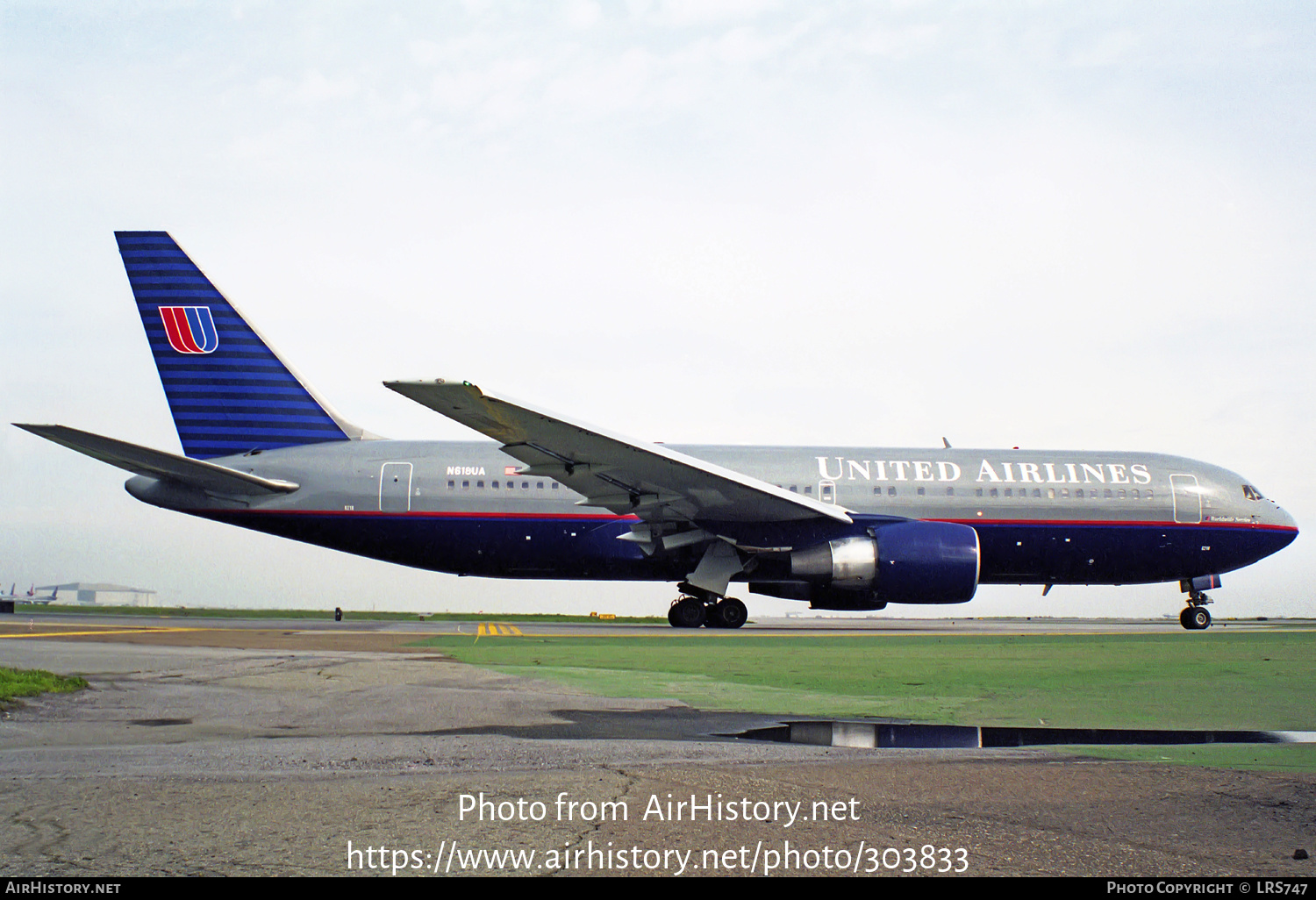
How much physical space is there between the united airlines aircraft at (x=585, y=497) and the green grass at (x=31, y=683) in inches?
346

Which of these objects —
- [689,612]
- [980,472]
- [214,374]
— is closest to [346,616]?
[214,374]

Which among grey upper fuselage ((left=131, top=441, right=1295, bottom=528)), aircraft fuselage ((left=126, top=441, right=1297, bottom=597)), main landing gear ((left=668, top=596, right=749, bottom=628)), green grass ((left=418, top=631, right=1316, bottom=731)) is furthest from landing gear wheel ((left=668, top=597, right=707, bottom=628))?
green grass ((left=418, top=631, right=1316, bottom=731))

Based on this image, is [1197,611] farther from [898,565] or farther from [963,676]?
[963,676]

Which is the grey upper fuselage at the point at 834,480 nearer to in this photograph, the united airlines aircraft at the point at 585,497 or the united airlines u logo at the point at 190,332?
the united airlines aircraft at the point at 585,497

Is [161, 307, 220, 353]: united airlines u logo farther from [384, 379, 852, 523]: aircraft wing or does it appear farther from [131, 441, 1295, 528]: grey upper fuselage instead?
[384, 379, 852, 523]: aircraft wing

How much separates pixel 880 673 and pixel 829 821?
5880 mm

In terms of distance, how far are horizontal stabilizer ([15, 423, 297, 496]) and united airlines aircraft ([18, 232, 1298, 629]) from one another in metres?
0.05

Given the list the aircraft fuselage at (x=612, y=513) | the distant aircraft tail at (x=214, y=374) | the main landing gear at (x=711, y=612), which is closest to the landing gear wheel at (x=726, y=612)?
the main landing gear at (x=711, y=612)

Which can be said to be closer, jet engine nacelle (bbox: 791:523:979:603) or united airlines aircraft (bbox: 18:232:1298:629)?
jet engine nacelle (bbox: 791:523:979:603)

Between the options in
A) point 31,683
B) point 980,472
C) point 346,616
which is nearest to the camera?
point 31,683

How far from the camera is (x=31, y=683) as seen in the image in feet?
23.3

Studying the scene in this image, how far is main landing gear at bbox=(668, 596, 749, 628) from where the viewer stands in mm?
18062

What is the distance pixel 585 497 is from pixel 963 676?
10.3 metres
